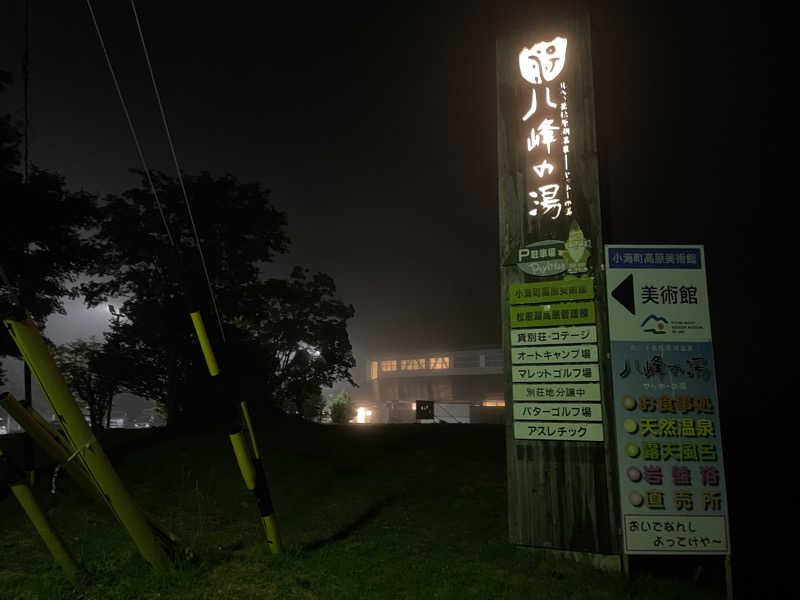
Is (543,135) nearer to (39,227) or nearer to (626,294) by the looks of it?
(626,294)

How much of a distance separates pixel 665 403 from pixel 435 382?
68.9 m

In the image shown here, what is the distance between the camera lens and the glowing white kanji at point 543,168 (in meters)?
5.64

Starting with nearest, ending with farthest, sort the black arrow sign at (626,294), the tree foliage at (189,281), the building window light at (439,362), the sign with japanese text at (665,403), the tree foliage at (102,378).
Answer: the sign with japanese text at (665,403) → the black arrow sign at (626,294) → the tree foliage at (189,281) → the tree foliage at (102,378) → the building window light at (439,362)

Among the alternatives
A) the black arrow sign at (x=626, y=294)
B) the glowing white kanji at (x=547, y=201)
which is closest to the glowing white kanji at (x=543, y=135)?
the glowing white kanji at (x=547, y=201)

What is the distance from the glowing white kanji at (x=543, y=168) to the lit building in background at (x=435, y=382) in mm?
51049

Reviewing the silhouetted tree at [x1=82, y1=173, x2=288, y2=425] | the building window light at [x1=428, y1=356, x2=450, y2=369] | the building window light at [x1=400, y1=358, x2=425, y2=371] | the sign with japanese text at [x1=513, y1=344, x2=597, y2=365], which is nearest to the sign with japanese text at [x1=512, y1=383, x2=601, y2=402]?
the sign with japanese text at [x1=513, y1=344, x2=597, y2=365]

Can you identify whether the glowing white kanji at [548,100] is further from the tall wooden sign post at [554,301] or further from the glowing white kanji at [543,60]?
the glowing white kanji at [543,60]

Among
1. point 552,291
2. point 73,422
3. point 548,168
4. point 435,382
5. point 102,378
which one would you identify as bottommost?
point 73,422

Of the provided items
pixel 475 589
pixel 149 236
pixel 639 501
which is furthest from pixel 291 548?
pixel 149 236

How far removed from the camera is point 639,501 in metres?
4.66

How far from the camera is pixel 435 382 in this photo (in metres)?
72.6

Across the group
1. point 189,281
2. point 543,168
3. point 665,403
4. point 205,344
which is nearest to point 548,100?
point 543,168

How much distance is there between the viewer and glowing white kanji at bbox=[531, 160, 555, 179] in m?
5.64

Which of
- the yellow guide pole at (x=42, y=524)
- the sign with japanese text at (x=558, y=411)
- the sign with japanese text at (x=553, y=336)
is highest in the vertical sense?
the sign with japanese text at (x=553, y=336)
